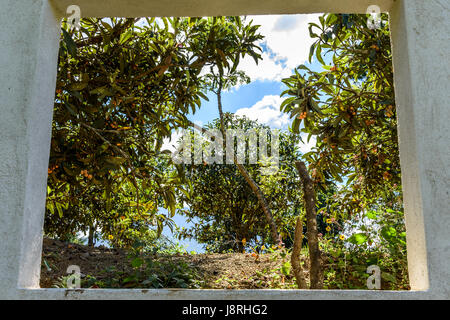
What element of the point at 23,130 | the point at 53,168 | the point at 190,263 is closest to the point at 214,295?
the point at 23,130

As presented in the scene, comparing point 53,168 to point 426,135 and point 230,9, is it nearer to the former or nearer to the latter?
point 230,9

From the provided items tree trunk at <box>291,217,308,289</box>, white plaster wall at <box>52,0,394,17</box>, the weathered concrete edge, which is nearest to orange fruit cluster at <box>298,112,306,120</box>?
tree trunk at <box>291,217,308,289</box>

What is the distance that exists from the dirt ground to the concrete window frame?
2.01 meters

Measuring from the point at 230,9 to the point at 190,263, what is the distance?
274 centimetres

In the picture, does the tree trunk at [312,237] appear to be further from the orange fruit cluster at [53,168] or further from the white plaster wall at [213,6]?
the orange fruit cluster at [53,168]

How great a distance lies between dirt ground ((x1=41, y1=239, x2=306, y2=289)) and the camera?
11.4 feet

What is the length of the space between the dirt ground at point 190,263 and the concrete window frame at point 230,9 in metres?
2.01

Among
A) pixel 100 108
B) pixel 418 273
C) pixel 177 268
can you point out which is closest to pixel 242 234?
pixel 177 268

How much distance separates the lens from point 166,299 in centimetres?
140

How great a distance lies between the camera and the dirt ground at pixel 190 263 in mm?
3488

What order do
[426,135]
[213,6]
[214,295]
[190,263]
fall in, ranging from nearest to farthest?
1. [214,295]
2. [426,135]
3. [213,6]
4. [190,263]

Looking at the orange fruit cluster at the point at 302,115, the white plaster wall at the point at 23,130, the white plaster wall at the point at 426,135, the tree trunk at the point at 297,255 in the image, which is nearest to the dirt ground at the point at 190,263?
the tree trunk at the point at 297,255

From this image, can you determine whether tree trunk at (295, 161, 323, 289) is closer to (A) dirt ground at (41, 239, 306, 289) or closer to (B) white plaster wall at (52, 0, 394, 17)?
(A) dirt ground at (41, 239, 306, 289)

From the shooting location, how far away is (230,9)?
5.93ft
